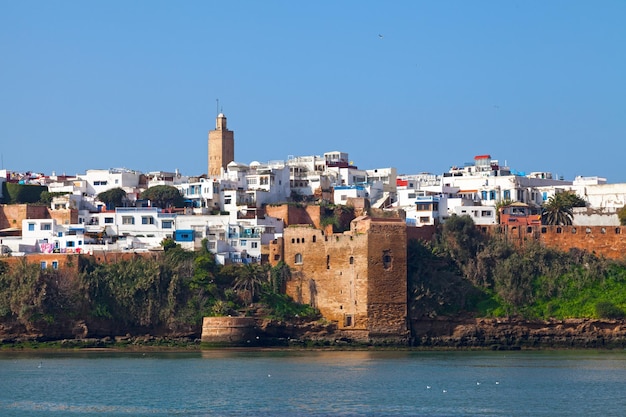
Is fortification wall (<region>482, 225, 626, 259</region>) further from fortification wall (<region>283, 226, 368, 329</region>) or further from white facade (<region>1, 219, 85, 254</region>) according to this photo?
white facade (<region>1, 219, 85, 254</region>)

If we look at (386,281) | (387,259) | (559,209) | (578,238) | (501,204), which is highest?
(501,204)

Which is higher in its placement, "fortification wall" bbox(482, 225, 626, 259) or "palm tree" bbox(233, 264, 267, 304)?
"fortification wall" bbox(482, 225, 626, 259)

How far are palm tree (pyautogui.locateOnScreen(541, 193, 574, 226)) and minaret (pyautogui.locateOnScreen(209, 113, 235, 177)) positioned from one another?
16897mm

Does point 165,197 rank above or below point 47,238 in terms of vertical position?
above

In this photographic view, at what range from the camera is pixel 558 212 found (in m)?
58.6

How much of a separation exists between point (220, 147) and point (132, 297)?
62.0 ft

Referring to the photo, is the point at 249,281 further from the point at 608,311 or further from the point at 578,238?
the point at 608,311

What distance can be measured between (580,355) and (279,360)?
1043 centimetres

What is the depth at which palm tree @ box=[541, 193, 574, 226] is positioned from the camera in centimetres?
5856

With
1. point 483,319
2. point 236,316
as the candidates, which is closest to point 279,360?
point 236,316

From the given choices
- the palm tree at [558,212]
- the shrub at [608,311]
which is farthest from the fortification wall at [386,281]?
the palm tree at [558,212]

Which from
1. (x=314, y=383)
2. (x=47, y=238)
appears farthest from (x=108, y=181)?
(x=314, y=383)

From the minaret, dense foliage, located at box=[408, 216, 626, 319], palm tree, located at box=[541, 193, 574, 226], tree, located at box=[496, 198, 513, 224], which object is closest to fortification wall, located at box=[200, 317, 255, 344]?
dense foliage, located at box=[408, 216, 626, 319]

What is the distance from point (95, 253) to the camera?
5509 centimetres
